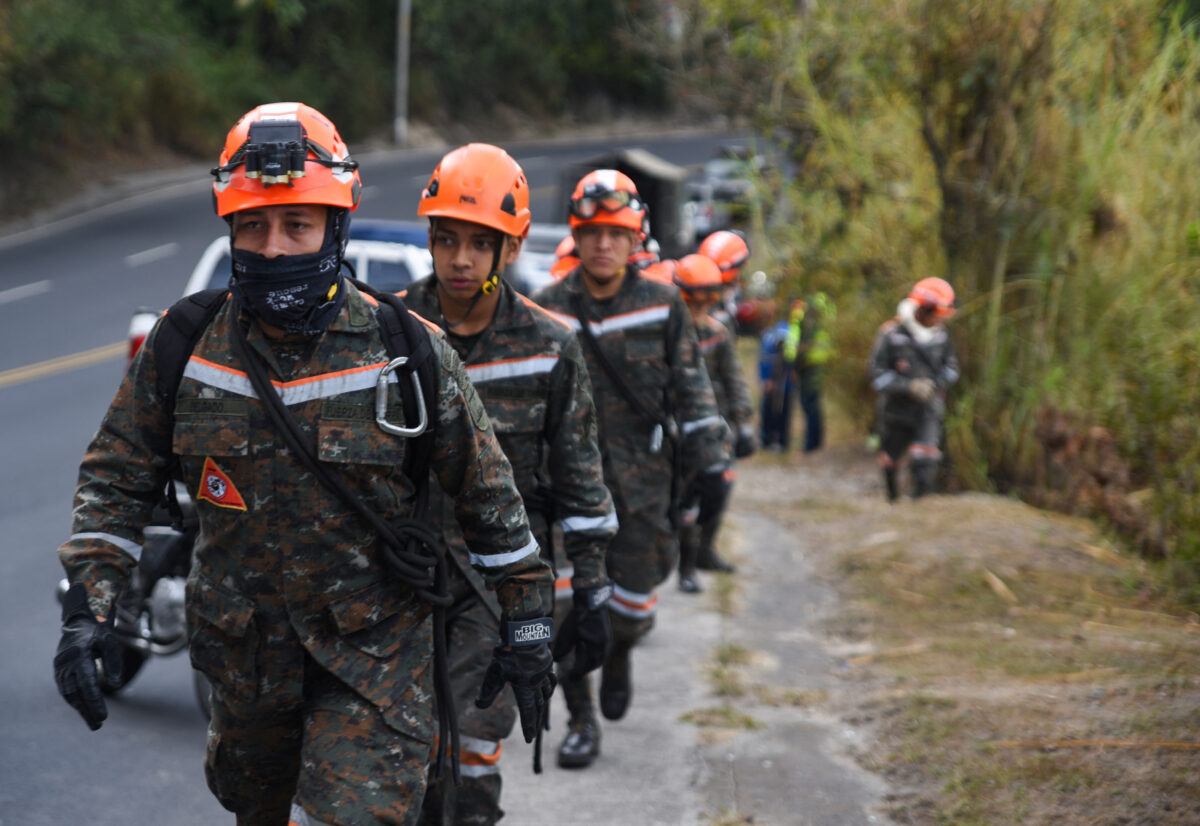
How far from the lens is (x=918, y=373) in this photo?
37.8 ft

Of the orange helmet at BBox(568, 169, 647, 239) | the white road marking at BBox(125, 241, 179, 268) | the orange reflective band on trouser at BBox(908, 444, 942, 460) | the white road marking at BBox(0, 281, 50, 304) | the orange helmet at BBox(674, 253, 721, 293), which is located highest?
the orange helmet at BBox(568, 169, 647, 239)

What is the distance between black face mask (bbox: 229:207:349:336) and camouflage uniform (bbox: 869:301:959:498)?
8854 millimetres

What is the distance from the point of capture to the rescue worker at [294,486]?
3.11 m

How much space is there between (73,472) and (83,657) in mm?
8141

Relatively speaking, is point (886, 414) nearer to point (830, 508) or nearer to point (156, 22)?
point (830, 508)

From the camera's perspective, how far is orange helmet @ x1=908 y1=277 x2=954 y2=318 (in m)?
11.3

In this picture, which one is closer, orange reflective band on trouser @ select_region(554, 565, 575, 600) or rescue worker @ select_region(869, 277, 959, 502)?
orange reflective band on trouser @ select_region(554, 565, 575, 600)

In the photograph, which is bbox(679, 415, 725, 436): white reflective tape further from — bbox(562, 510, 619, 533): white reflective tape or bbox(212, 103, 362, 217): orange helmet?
bbox(212, 103, 362, 217): orange helmet

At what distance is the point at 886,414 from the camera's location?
39.2 feet

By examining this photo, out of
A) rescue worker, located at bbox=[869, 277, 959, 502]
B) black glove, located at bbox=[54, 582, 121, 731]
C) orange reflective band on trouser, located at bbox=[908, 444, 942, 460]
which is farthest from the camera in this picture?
orange reflective band on trouser, located at bbox=[908, 444, 942, 460]

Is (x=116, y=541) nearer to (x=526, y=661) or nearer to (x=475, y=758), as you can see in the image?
(x=526, y=661)

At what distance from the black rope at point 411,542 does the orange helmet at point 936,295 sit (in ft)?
27.8

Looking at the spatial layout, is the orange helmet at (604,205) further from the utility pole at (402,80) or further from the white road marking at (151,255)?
the utility pole at (402,80)

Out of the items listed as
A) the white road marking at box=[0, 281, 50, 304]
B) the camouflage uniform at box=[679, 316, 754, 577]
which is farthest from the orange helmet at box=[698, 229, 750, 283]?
the white road marking at box=[0, 281, 50, 304]
